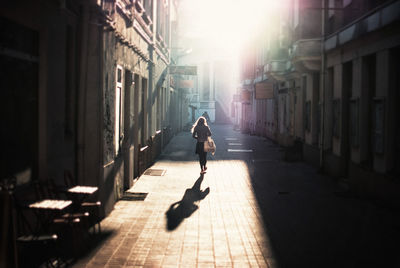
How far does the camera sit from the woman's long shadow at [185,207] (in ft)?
28.5

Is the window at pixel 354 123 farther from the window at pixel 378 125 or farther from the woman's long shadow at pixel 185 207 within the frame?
the woman's long shadow at pixel 185 207

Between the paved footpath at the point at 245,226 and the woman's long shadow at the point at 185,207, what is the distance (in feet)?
0.06

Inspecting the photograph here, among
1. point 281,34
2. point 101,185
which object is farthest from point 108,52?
point 281,34

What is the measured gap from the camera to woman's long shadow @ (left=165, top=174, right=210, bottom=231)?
28.5ft

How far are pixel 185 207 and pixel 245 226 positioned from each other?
1950 millimetres

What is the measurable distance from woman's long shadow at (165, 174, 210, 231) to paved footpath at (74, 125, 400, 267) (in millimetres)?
17

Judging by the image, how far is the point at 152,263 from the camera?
6211mm

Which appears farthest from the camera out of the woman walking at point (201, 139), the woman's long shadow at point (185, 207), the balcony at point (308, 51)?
the balcony at point (308, 51)

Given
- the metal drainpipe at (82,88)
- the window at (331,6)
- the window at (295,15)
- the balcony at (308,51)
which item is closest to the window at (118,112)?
the metal drainpipe at (82,88)

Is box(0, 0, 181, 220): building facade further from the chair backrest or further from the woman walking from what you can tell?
the woman walking

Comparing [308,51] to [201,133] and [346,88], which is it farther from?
[201,133]

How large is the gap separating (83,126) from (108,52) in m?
1.64

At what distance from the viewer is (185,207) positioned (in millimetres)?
9984

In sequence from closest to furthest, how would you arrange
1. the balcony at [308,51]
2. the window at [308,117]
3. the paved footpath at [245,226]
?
1. the paved footpath at [245,226]
2. the balcony at [308,51]
3. the window at [308,117]
